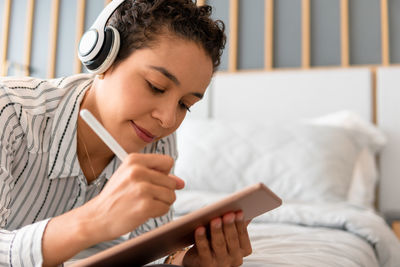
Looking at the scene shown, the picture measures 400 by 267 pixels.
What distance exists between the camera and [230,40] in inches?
95.3

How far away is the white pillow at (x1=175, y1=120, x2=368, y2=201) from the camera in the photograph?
1728mm

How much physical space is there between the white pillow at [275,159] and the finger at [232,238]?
1.02 meters

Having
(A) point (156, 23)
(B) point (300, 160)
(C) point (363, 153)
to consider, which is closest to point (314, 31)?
(C) point (363, 153)

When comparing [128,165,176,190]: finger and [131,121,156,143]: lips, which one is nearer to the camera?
[128,165,176,190]: finger

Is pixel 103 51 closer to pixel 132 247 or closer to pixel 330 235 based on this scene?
pixel 132 247

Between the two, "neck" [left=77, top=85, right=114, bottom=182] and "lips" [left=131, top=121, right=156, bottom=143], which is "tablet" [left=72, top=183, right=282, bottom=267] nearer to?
"lips" [left=131, top=121, right=156, bottom=143]

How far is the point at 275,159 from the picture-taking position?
5.92ft

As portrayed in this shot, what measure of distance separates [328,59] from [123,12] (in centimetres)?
166

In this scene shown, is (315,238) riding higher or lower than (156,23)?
lower

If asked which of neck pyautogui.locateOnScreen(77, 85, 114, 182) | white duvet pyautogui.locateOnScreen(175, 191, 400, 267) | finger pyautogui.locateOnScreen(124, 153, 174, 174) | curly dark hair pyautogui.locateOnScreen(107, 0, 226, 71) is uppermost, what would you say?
curly dark hair pyautogui.locateOnScreen(107, 0, 226, 71)

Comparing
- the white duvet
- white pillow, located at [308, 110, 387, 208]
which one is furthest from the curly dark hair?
white pillow, located at [308, 110, 387, 208]

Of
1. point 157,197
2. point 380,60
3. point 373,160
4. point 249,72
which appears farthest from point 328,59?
point 157,197

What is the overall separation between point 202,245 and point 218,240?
35mm

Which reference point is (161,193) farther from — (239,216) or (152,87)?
(152,87)
